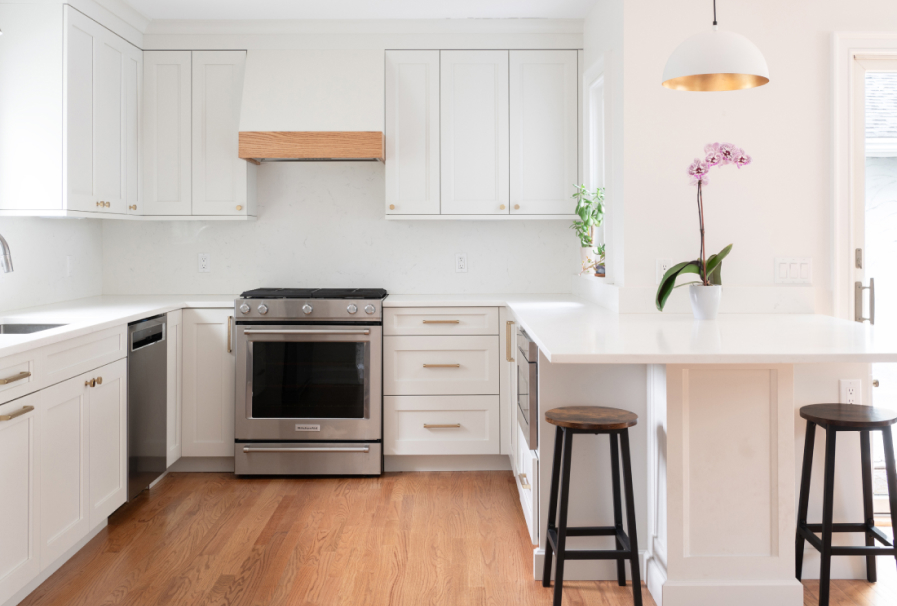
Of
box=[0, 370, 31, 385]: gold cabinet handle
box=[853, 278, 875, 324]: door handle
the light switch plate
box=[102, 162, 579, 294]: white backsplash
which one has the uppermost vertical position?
box=[102, 162, 579, 294]: white backsplash

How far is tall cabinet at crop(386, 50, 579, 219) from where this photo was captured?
3596 mm

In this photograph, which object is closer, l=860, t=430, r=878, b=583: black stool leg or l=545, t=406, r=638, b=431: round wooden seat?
l=545, t=406, r=638, b=431: round wooden seat

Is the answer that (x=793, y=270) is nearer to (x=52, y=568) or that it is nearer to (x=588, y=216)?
(x=588, y=216)

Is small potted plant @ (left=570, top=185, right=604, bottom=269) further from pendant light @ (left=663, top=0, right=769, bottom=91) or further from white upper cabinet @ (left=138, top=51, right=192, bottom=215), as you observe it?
white upper cabinet @ (left=138, top=51, right=192, bottom=215)

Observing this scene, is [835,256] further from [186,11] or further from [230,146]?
[186,11]

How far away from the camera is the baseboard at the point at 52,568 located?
7.13ft

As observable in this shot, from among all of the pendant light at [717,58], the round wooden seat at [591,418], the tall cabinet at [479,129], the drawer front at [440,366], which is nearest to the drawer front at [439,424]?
the drawer front at [440,366]

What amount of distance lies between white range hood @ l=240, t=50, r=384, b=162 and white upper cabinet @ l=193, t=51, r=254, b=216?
0.12 metres

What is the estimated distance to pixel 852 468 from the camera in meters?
2.39

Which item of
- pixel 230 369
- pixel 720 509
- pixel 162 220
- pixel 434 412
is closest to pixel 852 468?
pixel 720 509

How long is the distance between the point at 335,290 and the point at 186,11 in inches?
65.3

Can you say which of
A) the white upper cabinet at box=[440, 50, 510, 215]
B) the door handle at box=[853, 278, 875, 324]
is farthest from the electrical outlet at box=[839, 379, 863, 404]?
the white upper cabinet at box=[440, 50, 510, 215]

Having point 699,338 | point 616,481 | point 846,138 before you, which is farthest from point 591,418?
point 846,138

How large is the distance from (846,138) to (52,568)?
3495mm
